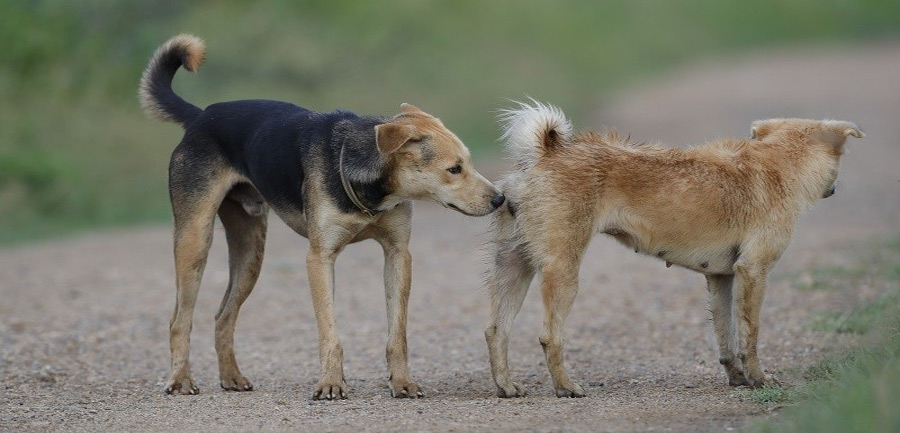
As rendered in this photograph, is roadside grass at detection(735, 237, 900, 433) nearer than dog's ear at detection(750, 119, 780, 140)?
Yes

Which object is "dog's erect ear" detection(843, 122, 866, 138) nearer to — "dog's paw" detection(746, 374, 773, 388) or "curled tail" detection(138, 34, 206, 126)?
"dog's paw" detection(746, 374, 773, 388)

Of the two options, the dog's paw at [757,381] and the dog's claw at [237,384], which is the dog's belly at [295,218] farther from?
the dog's paw at [757,381]

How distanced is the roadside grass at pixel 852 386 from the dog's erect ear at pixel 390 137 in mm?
2317

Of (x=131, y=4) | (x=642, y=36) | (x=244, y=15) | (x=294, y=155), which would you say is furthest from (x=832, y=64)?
(x=294, y=155)

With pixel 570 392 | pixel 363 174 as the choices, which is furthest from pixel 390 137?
pixel 570 392

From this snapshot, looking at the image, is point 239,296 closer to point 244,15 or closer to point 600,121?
point 244,15

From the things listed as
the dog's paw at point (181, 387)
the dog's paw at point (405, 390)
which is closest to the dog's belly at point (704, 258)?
the dog's paw at point (405, 390)

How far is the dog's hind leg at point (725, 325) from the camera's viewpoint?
782 centimetres

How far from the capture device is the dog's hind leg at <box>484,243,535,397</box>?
303 inches

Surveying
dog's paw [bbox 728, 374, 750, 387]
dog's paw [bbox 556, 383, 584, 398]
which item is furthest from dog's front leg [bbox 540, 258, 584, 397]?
dog's paw [bbox 728, 374, 750, 387]

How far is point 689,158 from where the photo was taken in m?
7.81

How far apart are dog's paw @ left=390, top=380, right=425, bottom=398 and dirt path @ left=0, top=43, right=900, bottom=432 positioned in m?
0.12

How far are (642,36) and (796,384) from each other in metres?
36.1

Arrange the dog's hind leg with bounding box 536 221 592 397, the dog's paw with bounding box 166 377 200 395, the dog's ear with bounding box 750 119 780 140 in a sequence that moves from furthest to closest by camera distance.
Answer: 1. the dog's paw with bounding box 166 377 200 395
2. the dog's ear with bounding box 750 119 780 140
3. the dog's hind leg with bounding box 536 221 592 397
